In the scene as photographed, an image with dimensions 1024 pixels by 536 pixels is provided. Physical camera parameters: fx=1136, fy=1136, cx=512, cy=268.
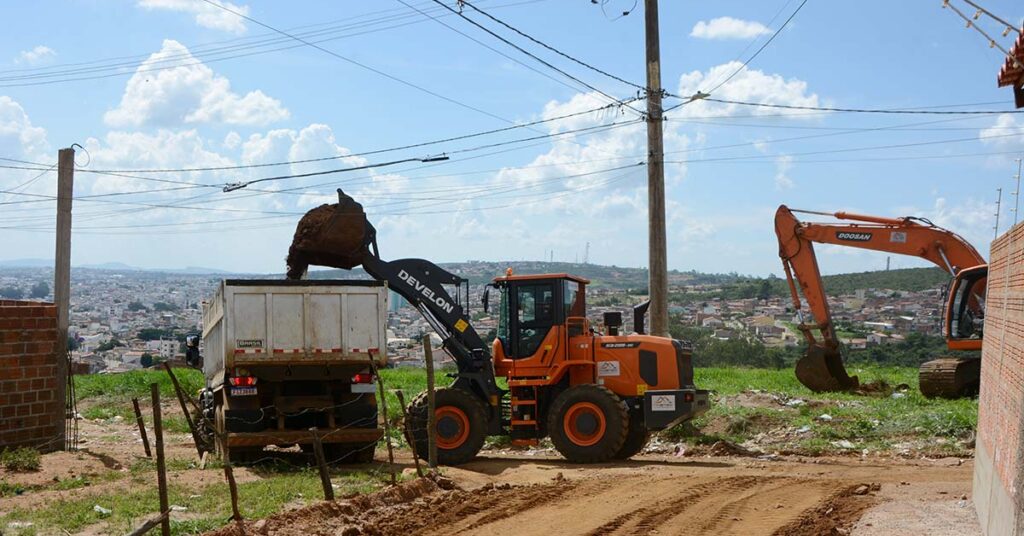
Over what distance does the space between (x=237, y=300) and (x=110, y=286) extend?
329ft

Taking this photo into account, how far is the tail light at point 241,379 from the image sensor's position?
1672cm

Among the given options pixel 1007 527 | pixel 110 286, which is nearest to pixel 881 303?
pixel 1007 527

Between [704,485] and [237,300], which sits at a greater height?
[237,300]

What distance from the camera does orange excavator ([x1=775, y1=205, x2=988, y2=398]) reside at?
73.7 ft

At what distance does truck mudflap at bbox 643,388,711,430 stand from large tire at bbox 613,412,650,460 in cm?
33

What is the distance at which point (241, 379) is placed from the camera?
1672 centimetres

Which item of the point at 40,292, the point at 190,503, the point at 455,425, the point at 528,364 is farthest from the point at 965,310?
the point at 40,292

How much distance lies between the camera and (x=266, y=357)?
1662 centimetres

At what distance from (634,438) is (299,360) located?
574 centimetres

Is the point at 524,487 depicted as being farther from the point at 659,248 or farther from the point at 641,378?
the point at 659,248

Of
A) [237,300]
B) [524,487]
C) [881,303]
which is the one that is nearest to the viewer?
[524,487]

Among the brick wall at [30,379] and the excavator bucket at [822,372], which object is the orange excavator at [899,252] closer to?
the excavator bucket at [822,372]

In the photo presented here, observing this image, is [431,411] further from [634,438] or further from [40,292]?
[40,292]

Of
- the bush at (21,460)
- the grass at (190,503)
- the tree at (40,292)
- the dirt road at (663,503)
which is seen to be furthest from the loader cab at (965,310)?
the tree at (40,292)
